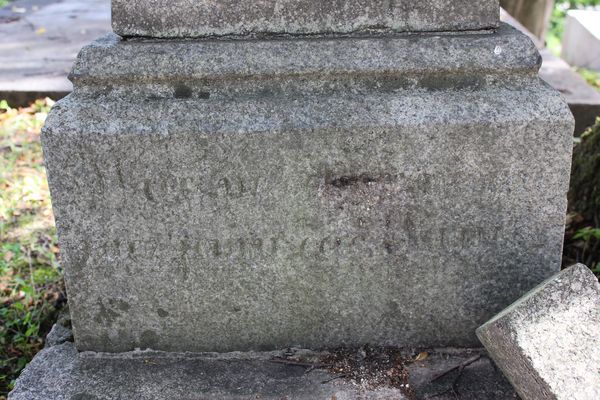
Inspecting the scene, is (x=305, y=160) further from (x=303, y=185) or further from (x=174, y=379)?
(x=174, y=379)

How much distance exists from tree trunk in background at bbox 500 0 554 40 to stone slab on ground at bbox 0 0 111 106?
3.72 metres

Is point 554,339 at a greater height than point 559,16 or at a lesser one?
greater

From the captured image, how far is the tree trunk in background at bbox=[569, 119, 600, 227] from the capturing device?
9.69ft

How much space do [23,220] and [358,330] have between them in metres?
1.76

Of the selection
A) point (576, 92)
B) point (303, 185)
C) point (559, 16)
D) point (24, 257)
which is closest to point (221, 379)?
point (303, 185)

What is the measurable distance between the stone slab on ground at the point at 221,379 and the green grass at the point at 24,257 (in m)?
0.38

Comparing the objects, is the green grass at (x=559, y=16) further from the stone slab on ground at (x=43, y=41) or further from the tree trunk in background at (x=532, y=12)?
the stone slab on ground at (x=43, y=41)

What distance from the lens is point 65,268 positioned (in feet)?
6.68

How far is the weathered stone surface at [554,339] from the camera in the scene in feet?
5.47

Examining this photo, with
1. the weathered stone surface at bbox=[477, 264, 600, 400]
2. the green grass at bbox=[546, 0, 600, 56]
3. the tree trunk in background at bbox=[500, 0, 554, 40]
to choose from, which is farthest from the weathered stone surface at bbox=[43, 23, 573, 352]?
the green grass at bbox=[546, 0, 600, 56]

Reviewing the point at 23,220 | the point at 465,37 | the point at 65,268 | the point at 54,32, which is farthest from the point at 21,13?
the point at 465,37

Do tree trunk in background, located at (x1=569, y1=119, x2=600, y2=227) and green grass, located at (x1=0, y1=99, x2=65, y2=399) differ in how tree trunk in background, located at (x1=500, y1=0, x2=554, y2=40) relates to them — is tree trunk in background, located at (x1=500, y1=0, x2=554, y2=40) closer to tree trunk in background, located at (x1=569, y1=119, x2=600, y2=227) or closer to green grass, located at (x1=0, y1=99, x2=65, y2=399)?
tree trunk in background, located at (x1=569, y1=119, x2=600, y2=227)

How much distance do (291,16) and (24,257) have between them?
163cm

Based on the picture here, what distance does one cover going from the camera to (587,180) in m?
3.03
